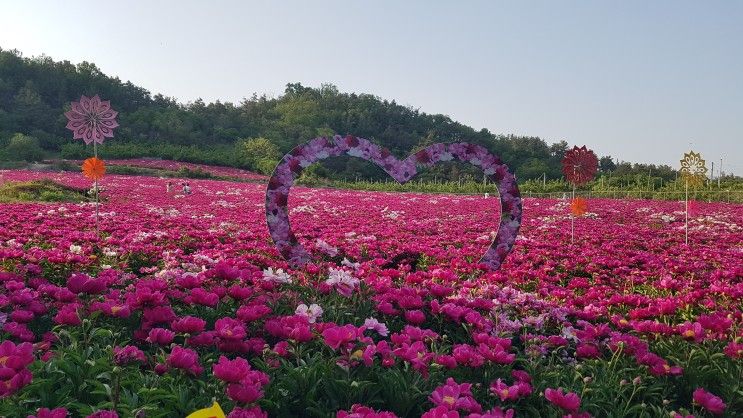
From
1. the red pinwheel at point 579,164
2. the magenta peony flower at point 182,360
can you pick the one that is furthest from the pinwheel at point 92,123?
the red pinwheel at point 579,164

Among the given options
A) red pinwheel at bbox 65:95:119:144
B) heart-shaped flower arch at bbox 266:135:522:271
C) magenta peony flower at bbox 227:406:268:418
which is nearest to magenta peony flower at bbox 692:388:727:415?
magenta peony flower at bbox 227:406:268:418

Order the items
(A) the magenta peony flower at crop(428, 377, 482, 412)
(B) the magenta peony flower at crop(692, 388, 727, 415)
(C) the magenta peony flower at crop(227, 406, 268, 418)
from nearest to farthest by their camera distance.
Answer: (C) the magenta peony flower at crop(227, 406, 268, 418)
(A) the magenta peony flower at crop(428, 377, 482, 412)
(B) the magenta peony flower at crop(692, 388, 727, 415)

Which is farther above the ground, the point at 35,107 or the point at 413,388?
the point at 35,107

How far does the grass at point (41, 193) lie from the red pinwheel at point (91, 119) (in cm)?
582

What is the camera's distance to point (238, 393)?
1.59 m

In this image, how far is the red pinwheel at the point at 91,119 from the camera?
23.9ft

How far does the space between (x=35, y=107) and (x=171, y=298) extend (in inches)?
2155

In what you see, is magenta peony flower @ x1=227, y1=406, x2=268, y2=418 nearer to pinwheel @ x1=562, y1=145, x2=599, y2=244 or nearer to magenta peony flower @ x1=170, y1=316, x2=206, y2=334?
magenta peony flower @ x1=170, y1=316, x2=206, y2=334

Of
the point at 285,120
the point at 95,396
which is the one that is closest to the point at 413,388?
the point at 95,396

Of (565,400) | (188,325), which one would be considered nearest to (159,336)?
(188,325)

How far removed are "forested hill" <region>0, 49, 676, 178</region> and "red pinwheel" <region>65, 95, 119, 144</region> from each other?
3474cm

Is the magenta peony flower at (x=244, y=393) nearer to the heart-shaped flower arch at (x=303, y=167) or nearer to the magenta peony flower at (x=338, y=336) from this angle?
the magenta peony flower at (x=338, y=336)

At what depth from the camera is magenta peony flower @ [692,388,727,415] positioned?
1974 mm

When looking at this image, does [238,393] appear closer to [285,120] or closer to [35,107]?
[35,107]
